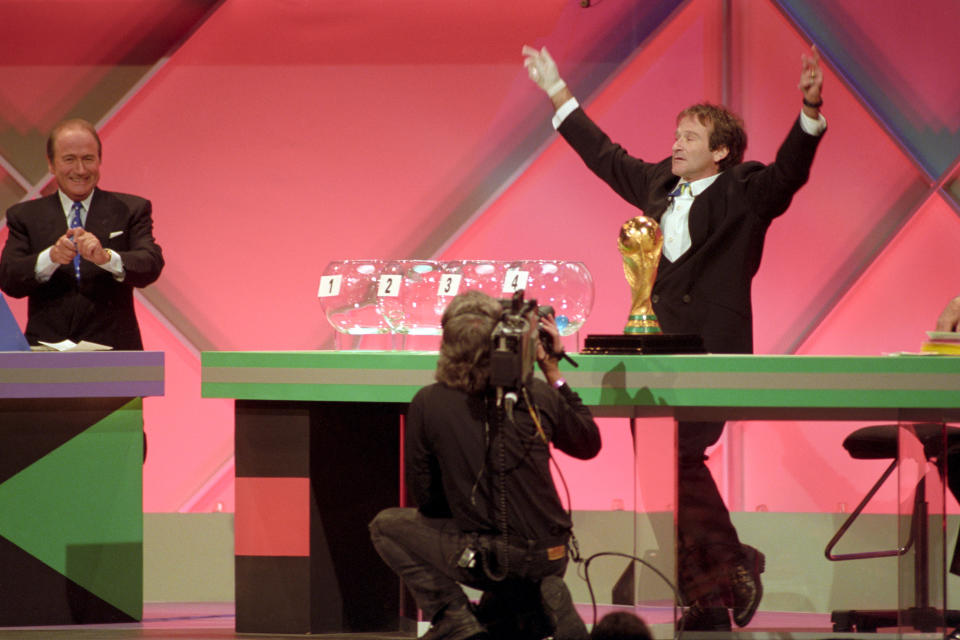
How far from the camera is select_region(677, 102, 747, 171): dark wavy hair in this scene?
12.4ft

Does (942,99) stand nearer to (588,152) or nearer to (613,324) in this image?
(613,324)

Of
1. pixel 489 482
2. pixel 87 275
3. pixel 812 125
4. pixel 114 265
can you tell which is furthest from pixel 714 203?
pixel 87 275

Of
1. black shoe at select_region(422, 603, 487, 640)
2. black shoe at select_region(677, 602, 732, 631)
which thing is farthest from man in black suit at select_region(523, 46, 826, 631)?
black shoe at select_region(422, 603, 487, 640)

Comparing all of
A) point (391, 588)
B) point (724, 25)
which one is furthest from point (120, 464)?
point (724, 25)

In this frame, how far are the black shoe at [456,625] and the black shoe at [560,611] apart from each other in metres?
0.16

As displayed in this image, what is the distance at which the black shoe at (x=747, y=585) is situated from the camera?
317cm

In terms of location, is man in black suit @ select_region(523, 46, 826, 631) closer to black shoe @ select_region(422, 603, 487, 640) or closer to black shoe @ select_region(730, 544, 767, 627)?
black shoe @ select_region(730, 544, 767, 627)

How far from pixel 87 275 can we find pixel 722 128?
1.99 m

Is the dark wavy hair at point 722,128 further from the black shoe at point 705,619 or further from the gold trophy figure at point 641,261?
the black shoe at point 705,619

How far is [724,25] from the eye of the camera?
532cm

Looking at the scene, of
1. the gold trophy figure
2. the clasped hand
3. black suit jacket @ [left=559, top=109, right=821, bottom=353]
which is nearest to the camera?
the gold trophy figure

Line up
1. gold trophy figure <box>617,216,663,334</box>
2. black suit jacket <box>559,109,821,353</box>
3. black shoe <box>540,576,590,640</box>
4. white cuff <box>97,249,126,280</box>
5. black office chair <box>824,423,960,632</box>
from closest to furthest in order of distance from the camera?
black shoe <box>540,576,590,640</box> → black office chair <box>824,423,960,632</box> → gold trophy figure <box>617,216,663,334</box> → black suit jacket <box>559,109,821,353</box> → white cuff <box>97,249,126,280</box>

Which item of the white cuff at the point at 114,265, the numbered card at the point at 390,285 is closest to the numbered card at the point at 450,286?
the numbered card at the point at 390,285

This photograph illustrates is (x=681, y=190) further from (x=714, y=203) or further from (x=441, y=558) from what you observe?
(x=441, y=558)
